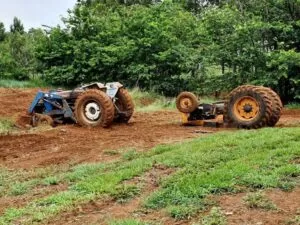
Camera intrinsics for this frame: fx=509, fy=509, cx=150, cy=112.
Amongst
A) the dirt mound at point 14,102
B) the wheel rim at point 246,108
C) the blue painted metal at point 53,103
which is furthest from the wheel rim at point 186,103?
the dirt mound at point 14,102

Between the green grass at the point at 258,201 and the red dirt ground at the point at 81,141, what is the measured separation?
337 cm

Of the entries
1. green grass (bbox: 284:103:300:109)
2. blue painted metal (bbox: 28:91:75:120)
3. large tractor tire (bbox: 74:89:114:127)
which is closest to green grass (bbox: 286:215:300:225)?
large tractor tire (bbox: 74:89:114:127)

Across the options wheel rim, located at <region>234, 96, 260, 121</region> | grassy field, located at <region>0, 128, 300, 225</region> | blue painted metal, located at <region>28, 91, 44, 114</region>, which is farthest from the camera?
blue painted metal, located at <region>28, 91, 44, 114</region>

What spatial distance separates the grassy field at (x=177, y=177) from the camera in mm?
→ 5500

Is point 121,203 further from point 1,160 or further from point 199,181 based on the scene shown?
point 1,160

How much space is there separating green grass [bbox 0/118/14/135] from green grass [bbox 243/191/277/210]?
26.6 ft

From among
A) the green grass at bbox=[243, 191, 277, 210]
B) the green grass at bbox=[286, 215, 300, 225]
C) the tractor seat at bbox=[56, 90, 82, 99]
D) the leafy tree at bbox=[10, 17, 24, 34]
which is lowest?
the green grass at bbox=[286, 215, 300, 225]

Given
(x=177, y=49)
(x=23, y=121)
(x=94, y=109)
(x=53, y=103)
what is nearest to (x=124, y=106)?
(x=94, y=109)

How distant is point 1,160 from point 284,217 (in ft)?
17.7

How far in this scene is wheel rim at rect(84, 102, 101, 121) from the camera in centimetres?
1180

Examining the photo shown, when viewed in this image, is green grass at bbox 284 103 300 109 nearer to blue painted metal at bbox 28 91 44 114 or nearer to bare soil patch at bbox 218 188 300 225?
blue painted metal at bbox 28 91 44 114

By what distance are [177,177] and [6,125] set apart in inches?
309

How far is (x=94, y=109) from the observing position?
38.9 feet

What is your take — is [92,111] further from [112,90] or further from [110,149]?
[110,149]
